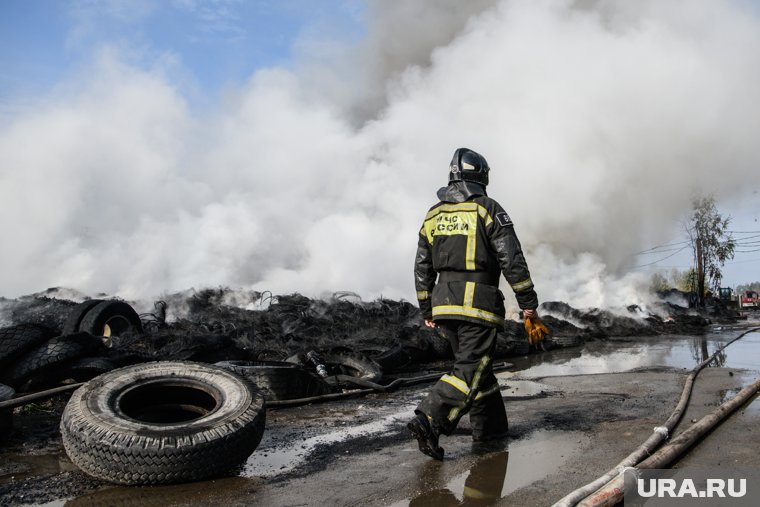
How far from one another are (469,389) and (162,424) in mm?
1589

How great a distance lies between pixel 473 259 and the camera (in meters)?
3.55

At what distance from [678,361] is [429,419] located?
600cm

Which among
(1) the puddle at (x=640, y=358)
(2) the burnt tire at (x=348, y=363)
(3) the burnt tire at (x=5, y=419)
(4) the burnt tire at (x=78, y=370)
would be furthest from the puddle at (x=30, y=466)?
(1) the puddle at (x=640, y=358)

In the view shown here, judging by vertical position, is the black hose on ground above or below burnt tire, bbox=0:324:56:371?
below

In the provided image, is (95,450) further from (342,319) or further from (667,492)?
(342,319)

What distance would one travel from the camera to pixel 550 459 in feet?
10.2

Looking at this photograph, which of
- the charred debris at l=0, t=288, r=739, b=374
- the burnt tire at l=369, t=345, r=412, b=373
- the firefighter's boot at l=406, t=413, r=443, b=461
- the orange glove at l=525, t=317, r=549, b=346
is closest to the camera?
the firefighter's boot at l=406, t=413, r=443, b=461

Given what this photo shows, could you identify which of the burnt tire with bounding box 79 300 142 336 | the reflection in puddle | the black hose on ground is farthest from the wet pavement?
the burnt tire with bounding box 79 300 142 336

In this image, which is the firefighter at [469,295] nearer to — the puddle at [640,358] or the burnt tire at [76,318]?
the puddle at [640,358]

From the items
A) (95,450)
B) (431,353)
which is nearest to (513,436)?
(95,450)

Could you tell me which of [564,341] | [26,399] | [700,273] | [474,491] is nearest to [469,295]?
[474,491]

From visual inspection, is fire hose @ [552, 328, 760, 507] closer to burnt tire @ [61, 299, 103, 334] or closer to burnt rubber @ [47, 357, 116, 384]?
burnt rubber @ [47, 357, 116, 384]

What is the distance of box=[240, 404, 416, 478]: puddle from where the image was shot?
3.21m

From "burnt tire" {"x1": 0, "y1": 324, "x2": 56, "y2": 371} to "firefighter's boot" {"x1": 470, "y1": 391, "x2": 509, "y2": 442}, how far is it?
12.5 ft
